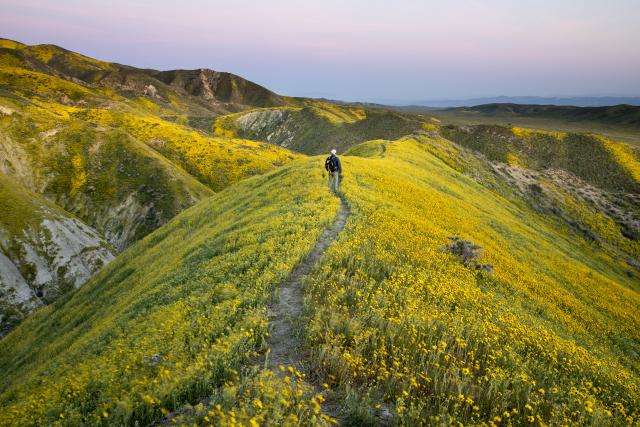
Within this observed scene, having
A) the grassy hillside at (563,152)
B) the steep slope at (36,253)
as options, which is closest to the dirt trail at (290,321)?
the steep slope at (36,253)

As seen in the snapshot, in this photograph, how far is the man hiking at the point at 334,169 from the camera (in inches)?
1055

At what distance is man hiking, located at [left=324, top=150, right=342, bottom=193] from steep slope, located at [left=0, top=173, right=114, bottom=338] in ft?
153

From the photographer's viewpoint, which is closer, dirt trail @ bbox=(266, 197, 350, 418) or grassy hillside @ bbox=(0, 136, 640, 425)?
grassy hillside @ bbox=(0, 136, 640, 425)

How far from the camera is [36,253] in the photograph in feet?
179

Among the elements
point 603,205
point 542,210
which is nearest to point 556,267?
point 542,210

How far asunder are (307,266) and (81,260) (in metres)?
59.0

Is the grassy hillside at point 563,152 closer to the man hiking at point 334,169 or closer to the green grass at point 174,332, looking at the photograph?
the man hiking at point 334,169

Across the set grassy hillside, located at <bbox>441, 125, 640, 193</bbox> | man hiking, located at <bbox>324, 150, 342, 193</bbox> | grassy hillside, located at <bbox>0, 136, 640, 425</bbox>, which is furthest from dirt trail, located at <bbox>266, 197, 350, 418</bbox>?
grassy hillside, located at <bbox>441, 125, 640, 193</bbox>

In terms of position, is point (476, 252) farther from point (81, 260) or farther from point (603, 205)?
point (603, 205)

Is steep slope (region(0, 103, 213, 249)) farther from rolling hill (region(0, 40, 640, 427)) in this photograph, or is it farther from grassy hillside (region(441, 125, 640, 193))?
grassy hillside (region(441, 125, 640, 193))

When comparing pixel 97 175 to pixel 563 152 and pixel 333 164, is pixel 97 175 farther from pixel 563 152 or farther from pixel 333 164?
pixel 563 152

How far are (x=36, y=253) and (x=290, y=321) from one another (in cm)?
6153

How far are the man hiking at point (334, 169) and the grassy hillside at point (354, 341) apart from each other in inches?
77.8

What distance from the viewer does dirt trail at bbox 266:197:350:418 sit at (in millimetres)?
8734
